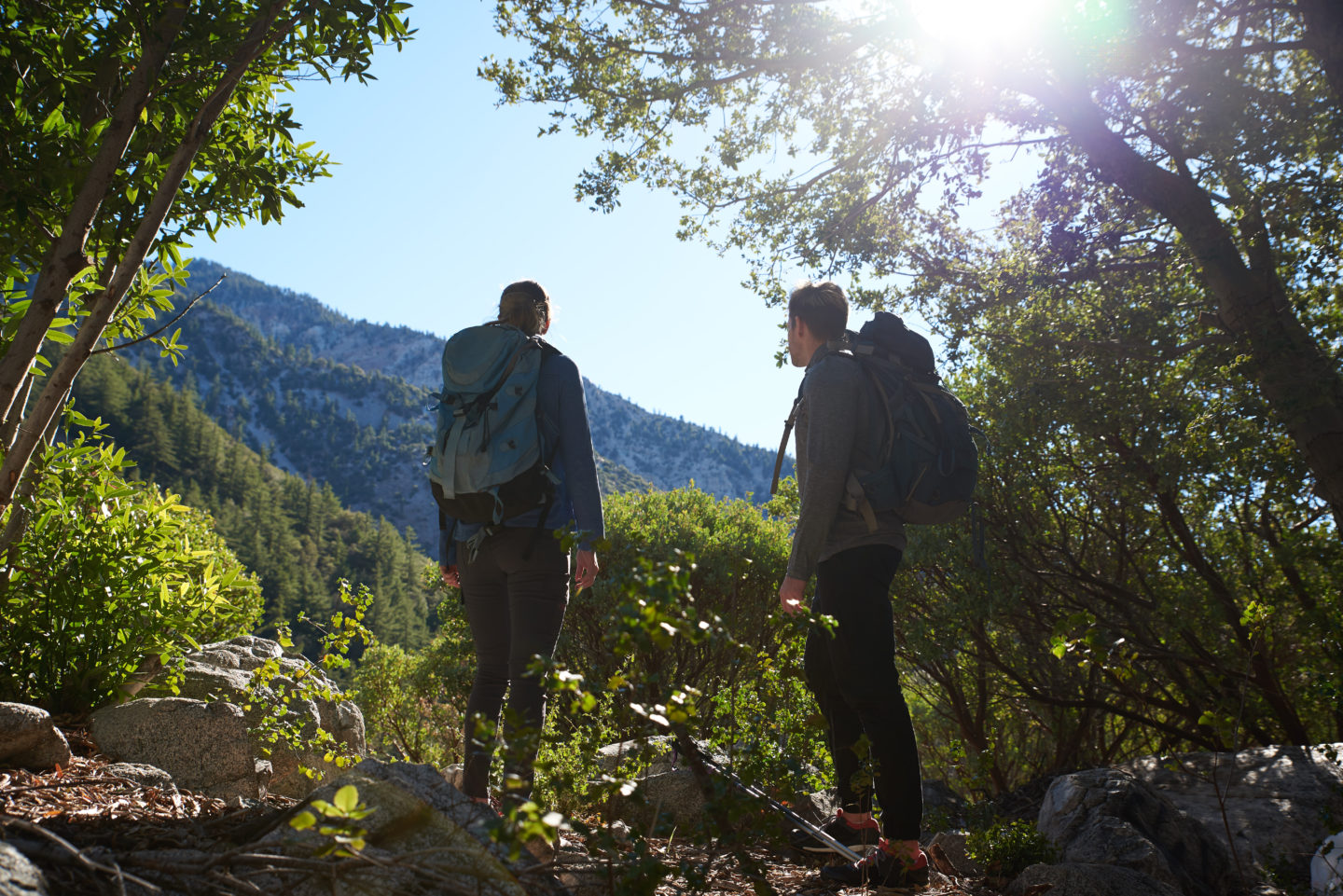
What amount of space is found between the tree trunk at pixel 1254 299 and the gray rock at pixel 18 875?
5839 millimetres

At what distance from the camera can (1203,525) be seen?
7.49 meters

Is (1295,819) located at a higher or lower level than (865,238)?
lower

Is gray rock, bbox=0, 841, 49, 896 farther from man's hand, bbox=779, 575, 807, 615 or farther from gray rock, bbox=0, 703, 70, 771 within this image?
man's hand, bbox=779, 575, 807, 615

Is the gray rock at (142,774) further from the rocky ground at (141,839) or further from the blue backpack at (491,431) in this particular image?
the blue backpack at (491,431)

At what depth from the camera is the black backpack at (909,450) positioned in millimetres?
2672

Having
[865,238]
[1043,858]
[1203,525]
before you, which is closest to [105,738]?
[1043,858]

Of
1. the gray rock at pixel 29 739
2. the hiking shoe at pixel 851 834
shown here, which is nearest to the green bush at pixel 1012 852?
the hiking shoe at pixel 851 834

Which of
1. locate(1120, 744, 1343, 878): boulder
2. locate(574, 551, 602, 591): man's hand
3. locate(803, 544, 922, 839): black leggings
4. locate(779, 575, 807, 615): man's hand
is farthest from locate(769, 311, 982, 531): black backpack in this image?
locate(1120, 744, 1343, 878): boulder

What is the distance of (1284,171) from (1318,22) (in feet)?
3.37

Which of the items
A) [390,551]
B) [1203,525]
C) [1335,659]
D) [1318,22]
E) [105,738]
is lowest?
[390,551]

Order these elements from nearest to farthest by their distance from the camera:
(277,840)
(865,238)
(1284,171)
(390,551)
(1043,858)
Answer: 1. (277,840)
2. (1043,858)
3. (1284,171)
4. (865,238)
5. (390,551)

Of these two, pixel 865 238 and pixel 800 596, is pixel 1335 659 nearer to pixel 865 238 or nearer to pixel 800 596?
pixel 800 596

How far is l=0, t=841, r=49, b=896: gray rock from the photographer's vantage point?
1347 mm

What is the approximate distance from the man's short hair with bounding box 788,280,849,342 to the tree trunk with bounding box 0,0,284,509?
214 cm
